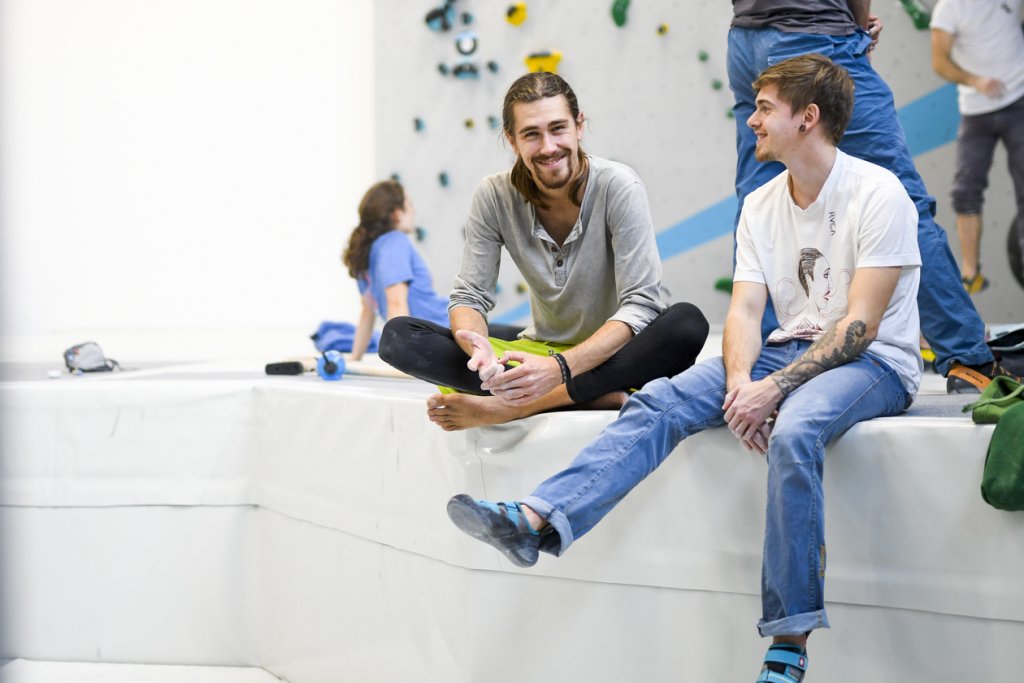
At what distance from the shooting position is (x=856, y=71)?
6.84 feet

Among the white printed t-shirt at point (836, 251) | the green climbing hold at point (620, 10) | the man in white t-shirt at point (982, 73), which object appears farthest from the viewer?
the green climbing hold at point (620, 10)

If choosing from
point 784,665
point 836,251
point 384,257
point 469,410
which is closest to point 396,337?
point 469,410

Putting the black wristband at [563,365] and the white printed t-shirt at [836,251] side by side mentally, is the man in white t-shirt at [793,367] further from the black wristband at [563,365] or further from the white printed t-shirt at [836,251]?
the black wristband at [563,365]

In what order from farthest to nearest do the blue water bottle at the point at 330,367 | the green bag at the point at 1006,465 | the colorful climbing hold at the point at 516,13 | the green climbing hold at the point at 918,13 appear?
the colorful climbing hold at the point at 516,13 < the green climbing hold at the point at 918,13 < the blue water bottle at the point at 330,367 < the green bag at the point at 1006,465

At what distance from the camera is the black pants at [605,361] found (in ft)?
6.06

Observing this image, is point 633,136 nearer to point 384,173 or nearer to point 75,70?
point 384,173

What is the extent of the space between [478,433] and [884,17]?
3517 millimetres

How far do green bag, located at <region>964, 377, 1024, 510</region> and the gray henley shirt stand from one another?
0.63 metres

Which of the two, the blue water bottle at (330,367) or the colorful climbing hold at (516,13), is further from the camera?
the colorful climbing hold at (516,13)

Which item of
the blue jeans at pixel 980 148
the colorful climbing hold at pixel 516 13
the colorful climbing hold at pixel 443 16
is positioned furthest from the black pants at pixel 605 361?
the colorful climbing hold at pixel 443 16

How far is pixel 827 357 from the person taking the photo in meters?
1.61

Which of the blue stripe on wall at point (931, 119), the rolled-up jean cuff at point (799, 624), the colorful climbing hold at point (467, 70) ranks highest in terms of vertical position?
the colorful climbing hold at point (467, 70)

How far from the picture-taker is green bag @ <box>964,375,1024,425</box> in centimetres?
147

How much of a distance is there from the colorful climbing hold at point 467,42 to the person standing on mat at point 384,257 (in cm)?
209
